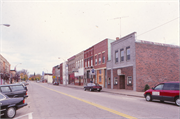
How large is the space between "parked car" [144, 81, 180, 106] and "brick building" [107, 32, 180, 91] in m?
10.2

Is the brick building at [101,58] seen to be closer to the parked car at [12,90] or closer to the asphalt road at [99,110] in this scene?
the asphalt road at [99,110]

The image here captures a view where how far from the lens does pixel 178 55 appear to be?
26.9 m

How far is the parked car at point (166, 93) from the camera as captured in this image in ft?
36.7

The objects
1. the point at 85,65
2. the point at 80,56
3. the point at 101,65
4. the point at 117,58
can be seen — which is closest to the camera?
the point at 117,58

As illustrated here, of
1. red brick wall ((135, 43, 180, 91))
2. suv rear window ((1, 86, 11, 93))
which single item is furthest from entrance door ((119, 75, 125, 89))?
suv rear window ((1, 86, 11, 93))

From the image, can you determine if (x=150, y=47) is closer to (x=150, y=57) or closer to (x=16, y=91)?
(x=150, y=57)

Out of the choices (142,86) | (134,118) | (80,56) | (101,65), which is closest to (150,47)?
(142,86)

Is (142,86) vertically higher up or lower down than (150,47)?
lower down

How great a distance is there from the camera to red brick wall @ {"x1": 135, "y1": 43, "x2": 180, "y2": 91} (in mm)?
23422

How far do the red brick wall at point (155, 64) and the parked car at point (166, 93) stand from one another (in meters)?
10.2

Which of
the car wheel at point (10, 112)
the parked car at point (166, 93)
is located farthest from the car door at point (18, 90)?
the parked car at point (166, 93)

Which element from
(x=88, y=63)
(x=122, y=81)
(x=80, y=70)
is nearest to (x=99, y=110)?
(x=122, y=81)

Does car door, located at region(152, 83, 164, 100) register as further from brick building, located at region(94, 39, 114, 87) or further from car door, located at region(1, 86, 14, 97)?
brick building, located at region(94, 39, 114, 87)

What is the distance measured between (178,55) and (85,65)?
2531 centimetres
